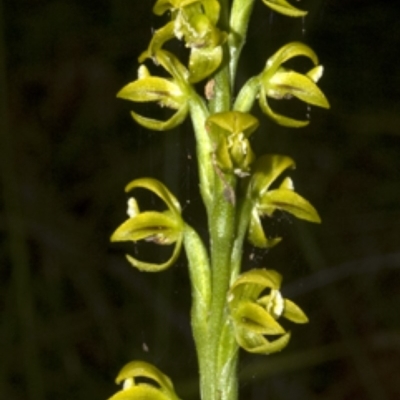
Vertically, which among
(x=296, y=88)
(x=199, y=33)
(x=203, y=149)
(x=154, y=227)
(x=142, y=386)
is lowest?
(x=142, y=386)

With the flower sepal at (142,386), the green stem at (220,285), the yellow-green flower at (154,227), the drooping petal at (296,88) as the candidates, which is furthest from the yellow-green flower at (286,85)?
the flower sepal at (142,386)

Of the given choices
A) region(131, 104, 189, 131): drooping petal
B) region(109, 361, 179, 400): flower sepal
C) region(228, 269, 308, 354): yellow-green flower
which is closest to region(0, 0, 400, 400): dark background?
region(109, 361, 179, 400): flower sepal

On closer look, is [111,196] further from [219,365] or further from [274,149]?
[219,365]

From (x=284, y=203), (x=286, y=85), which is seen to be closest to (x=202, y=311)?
(x=284, y=203)

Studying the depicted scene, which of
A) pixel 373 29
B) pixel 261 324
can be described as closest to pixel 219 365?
pixel 261 324

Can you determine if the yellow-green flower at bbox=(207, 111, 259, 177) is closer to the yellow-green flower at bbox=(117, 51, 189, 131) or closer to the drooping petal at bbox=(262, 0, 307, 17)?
the yellow-green flower at bbox=(117, 51, 189, 131)

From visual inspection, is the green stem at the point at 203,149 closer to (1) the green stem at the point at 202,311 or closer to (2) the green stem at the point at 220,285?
(2) the green stem at the point at 220,285

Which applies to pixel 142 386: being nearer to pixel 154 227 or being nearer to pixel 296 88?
pixel 154 227
